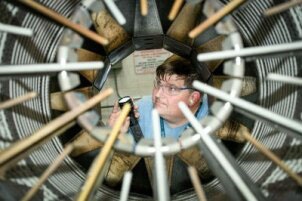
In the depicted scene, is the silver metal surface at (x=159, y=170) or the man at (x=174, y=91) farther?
the man at (x=174, y=91)

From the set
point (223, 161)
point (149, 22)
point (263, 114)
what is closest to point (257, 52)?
point (263, 114)

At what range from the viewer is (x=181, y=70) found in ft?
7.26

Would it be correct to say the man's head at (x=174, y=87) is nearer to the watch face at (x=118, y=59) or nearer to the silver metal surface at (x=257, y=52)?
the watch face at (x=118, y=59)

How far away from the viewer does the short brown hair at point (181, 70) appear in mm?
2188

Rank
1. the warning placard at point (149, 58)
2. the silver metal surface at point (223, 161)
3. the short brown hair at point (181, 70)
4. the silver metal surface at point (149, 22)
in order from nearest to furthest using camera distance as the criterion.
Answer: the silver metal surface at point (223, 161) → the silver metal surface at point (149, 22) → the short brown hair at point (181, 70) → the warning placard at point (149, 58)

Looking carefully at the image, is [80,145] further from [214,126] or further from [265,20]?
[265,20]

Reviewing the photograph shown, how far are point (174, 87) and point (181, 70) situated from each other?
11 centimetres

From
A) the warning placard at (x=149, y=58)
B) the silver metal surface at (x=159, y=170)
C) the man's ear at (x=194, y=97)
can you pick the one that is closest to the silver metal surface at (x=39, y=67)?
the silver metal surface at (x=159, y=170)

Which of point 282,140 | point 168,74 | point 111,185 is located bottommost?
point 111,185

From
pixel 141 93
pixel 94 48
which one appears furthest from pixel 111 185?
pixel 141 93

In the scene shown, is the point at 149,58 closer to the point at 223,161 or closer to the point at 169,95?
the point at 169,95

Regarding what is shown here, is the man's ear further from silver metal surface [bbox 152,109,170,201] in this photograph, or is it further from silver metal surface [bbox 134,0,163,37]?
silver metal surface [bbox 152,109,170,201]

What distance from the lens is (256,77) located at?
1.54 metres

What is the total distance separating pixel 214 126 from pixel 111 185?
0.79 metres
